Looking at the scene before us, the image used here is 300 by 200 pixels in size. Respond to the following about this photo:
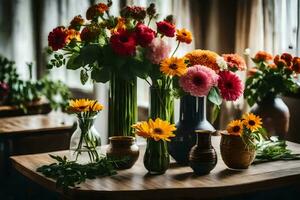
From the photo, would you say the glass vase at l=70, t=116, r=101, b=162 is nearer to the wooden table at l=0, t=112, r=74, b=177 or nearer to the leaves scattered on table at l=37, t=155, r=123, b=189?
the leaves scattered on table at l=37, t=155, r=123, b=189

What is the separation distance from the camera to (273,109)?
2984mm

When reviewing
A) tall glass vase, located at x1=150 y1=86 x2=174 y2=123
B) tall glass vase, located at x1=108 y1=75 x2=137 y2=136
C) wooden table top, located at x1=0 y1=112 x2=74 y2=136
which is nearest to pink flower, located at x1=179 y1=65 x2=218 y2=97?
tall glass vase, located at x1=150 y1=86 x2=174 y2=123

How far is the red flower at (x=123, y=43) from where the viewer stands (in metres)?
2.22

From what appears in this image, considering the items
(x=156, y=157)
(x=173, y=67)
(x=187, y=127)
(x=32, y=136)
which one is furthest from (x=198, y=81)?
(x=32, y=136)

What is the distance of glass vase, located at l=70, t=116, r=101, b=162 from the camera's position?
7.50 feet

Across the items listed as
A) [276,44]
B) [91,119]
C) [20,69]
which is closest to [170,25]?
[91,119]

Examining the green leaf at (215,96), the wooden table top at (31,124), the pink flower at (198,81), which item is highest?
the pink flower at (198,81)

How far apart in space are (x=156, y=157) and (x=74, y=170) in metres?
0.30

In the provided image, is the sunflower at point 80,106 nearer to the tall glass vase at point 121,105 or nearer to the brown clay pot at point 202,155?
the tall glass vase at point 121,105

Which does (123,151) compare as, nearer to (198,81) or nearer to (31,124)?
(198,81)

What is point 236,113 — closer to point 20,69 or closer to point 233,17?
point 233,17

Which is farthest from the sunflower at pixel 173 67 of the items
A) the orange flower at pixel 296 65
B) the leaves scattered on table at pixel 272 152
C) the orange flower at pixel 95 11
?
the orange flower at pixel 296 65

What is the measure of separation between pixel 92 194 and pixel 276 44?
186 centimetres

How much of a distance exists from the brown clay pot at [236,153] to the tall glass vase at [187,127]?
0.11 metres
